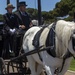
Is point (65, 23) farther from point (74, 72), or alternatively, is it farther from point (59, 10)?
point (59, 10)

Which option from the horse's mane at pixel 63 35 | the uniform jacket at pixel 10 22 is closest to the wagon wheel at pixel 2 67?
the uniform jacket at pixel 10 22

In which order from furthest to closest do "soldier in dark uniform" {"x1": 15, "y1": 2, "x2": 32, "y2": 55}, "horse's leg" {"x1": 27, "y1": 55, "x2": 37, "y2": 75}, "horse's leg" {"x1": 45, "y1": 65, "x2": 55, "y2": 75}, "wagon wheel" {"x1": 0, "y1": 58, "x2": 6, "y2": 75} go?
"wagon wheel" {"x1": 0, "y1": 58, "x2": 6, "y2": 75}
"soldier in dark uniform" {"x1": 15, "y1": 2, "x2": 32, "y2": 55}
"horse's leg" {"x1": 27, "y1": 55, "x2": 37, "y2": 75}
"horse's leg" {"x1": 45, "y1": 65, "x2": 55, "y2": 75}

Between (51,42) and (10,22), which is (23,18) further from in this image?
(51,42)

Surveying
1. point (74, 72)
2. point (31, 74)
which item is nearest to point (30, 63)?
point (31, 74)

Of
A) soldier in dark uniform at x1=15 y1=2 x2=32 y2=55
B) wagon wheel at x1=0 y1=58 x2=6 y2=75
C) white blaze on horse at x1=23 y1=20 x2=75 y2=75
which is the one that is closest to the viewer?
white blaze on horse at x1=23 y1=20 x2=75 y2=75

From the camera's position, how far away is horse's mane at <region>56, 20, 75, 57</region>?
6.96 m

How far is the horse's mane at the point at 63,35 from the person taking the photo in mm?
6957

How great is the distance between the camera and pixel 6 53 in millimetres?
10367

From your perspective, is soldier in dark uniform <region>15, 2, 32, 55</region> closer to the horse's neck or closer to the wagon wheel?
the wagon wheel

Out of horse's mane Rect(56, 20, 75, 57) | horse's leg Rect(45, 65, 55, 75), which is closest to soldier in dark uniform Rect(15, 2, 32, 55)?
horse's mane Rect(56, 20, 75, 57)

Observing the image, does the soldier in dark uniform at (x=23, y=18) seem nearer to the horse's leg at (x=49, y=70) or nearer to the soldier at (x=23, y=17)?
the soldier at (x=23, y=17)

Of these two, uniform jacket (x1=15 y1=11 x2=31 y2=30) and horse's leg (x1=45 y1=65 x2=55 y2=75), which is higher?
uniform jacket (x1=15 y1=11 x2=31 y2=30)

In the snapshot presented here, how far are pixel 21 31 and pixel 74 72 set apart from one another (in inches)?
145

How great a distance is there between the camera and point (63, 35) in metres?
7.10
